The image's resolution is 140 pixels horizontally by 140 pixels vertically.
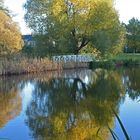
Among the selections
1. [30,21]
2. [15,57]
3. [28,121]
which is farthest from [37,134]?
[30,21]

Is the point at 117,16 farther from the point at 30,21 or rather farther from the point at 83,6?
the point at 30,21

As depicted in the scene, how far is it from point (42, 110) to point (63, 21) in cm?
2909

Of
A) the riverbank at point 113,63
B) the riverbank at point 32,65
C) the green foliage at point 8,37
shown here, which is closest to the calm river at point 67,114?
the riverbank at point 32,65

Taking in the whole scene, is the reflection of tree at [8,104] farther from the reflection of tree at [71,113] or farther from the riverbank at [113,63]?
the riverbank at [113,63]

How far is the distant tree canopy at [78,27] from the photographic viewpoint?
41656 millimetres

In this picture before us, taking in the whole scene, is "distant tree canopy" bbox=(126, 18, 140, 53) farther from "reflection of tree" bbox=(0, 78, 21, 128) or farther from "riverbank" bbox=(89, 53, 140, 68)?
"reflection of tree" bbox=(0, 78, 21, 128)

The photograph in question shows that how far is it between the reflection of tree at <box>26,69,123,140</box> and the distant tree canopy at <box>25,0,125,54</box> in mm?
23286

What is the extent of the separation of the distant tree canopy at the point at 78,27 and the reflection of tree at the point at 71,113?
23.3m

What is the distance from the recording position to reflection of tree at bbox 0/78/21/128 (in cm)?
1231

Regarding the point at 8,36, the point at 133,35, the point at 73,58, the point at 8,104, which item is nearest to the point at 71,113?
the point at 8,104

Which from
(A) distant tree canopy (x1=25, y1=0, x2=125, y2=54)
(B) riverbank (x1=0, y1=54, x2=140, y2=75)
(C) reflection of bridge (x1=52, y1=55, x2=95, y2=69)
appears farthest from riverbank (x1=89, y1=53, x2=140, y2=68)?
(A) distant tree canopy (x1=25, y1=0, x2=125, y2=54)

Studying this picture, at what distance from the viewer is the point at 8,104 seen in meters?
15.1

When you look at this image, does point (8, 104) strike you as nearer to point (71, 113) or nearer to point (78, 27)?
point (71, 113)

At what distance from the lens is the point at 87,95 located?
16.8 metres
